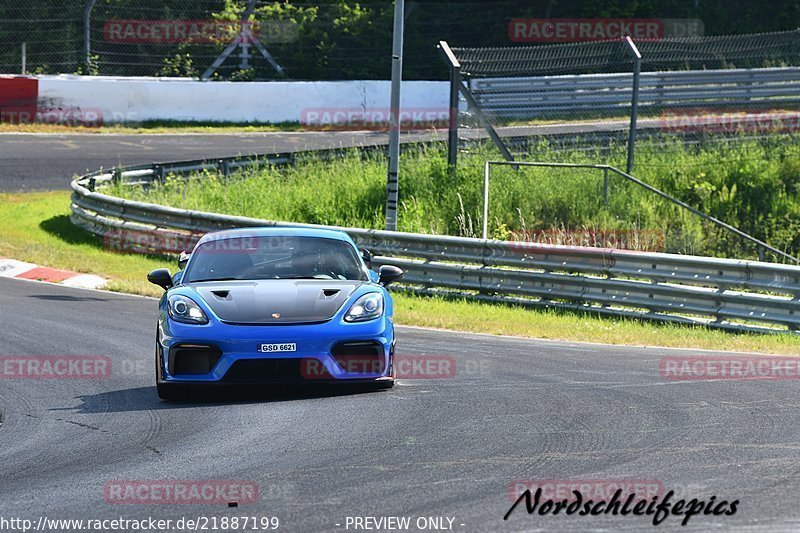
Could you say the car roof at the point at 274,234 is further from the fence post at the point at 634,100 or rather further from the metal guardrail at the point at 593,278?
the fence post at the point at 634,100

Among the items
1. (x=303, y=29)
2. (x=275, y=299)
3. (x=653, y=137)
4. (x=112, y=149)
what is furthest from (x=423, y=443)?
(x=303, y=29)

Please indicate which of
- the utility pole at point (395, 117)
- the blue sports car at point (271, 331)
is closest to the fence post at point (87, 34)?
the utility pole at point (395, 117)

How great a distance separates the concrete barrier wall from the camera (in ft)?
112

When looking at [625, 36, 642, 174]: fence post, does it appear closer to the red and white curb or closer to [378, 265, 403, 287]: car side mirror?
the red and white curb

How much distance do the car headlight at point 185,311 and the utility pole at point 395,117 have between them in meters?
8.87

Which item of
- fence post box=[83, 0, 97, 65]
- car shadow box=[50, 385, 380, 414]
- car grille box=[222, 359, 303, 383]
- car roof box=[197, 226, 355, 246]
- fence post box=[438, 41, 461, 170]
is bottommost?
car shadow box=[50, 385, 380, 414]

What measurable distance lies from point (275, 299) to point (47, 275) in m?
10.3

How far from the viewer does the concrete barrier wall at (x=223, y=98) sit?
34062 millimetres

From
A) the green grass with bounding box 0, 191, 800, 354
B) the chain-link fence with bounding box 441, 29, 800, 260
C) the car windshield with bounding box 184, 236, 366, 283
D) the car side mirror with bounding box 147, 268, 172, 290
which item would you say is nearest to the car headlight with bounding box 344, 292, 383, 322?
the car windshield with bounding box 184, 236, 366, 283

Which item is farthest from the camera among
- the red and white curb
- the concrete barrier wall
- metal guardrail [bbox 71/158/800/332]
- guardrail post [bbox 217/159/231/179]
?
the concrete barrier wall

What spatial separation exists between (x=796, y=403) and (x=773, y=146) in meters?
13.6

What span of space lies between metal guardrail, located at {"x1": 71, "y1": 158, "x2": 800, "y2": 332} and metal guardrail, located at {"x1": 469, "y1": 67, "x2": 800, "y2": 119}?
4.26 m

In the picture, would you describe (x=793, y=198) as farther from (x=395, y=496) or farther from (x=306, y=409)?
(x=395, y=496)

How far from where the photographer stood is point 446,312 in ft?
52.5
